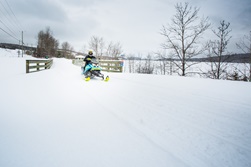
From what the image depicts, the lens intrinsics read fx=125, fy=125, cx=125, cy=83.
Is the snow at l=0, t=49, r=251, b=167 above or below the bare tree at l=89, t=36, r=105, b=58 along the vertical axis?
below

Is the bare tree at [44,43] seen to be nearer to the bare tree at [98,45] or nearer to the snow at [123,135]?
the bare tree at [98,45]

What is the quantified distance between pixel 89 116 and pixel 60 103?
1111 mm

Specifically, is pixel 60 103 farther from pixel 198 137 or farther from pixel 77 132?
pixel 198 137

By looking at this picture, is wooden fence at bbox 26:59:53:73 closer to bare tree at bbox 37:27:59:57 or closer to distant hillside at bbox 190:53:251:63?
distant hillside at bbox 190:53:251:63

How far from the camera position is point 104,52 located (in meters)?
38.3

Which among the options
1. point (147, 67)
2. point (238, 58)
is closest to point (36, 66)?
point (238, 58)

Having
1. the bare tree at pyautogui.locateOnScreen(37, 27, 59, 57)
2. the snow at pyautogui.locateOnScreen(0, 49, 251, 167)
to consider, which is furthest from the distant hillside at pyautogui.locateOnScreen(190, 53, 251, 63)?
the bare tree at pyautogui.locateOnScreen(37, 27, 59, 57)

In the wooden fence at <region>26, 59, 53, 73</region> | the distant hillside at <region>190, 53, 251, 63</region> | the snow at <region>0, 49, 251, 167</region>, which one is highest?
the distant hillside at <region>190, 53, 251, 63</region>

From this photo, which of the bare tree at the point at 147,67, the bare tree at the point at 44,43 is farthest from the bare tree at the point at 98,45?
the bare tree at the point at 44,43

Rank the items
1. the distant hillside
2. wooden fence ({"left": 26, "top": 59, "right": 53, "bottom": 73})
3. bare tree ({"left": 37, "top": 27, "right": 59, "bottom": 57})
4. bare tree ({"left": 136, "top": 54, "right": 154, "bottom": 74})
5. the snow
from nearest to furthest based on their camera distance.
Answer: the snow → wooden fence ({"left": 26, "top": 59, "right": 53, "bottom": 73}) → the distant hillside → bare tree ({"left": 136, "top": 54, "right": 154, "bottom": 74}) → bare tree ({"left": 37, "top": 27, "right": 59, "bottom": 57})

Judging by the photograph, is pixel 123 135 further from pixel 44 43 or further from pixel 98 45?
pixel 44 43

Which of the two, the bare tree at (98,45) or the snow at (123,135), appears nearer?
the snow at (123,135)

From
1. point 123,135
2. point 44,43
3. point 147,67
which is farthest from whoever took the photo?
point 44,43

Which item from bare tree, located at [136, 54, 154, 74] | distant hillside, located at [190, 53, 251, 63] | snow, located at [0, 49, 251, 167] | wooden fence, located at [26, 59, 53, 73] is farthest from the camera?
bare tree, located at [136, 54, 154, 74]
